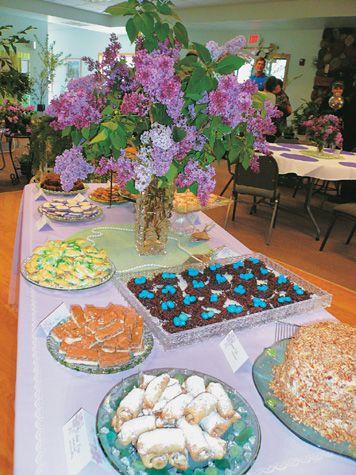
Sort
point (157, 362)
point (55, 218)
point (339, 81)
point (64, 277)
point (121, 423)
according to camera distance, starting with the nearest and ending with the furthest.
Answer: point (121, 423) → point (157, 362) → point (64, 277) → point (55, 218) → point (339, 81)

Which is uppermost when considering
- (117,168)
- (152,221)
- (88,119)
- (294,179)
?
(88,119)

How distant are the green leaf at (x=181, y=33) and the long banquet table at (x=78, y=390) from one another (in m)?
0.71

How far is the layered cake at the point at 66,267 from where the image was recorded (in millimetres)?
1168

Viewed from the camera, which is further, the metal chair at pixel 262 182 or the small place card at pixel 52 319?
the metal chair at pixel 262 182

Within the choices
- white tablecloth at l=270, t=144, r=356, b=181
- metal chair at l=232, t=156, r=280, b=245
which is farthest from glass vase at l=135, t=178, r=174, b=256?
white tablecloth at l=270, t=144, r=356, b=181

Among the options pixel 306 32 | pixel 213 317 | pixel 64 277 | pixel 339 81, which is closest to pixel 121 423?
pixel 213 317

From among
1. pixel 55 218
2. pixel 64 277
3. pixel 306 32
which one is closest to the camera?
pixel 64 277

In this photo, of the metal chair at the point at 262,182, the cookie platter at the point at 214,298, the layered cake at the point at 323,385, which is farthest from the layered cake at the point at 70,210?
the metal chair at the point at 262,182

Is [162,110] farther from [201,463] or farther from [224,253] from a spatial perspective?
[201,463]

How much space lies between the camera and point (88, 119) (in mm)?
1126

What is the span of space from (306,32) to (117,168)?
7017mm

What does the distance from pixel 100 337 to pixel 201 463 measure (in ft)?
1.11

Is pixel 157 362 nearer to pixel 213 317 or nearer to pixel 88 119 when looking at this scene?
pixel 213 317

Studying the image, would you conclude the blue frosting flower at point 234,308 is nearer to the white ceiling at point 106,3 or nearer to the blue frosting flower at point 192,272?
the blue frosting flower at point 192,272
